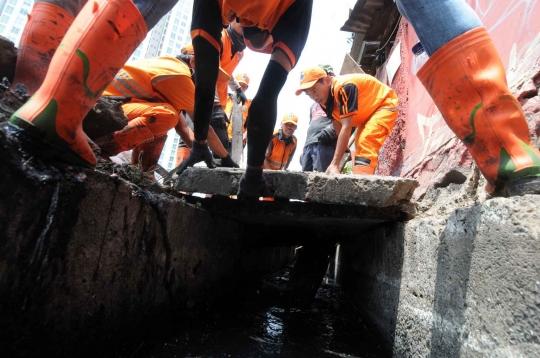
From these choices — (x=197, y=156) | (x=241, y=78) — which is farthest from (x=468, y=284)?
(x=241, y=78)

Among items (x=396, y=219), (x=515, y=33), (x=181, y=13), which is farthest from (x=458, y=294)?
(x=181, y=13)

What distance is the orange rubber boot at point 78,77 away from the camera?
874mm

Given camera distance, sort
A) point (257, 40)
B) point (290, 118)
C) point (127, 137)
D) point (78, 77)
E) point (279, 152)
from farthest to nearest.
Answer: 1. point (290, 118)
2. point (279, 152)
3. point (127, 137)
4. point (257, 40)
5. point (78, 77)

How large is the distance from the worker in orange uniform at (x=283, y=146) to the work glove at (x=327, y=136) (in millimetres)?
1889

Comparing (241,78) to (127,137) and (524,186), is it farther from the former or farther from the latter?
(524,186)

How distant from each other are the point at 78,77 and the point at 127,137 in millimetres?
1683

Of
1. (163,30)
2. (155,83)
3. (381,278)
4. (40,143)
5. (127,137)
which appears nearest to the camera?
(40,143)

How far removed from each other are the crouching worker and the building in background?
14.6 m

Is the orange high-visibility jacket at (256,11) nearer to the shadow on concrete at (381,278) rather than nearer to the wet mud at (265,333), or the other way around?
the shadow on concrete at (381,278)

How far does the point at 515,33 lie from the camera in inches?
84.1

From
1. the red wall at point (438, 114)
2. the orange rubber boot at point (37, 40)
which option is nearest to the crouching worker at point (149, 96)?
the orange rubber boot at point (37, 40)

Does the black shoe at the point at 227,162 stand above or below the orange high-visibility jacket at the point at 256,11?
below

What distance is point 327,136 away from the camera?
428 cm

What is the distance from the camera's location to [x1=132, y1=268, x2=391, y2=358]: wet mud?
1.48 m
